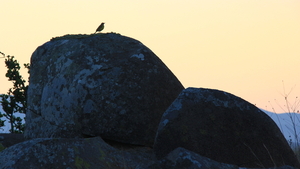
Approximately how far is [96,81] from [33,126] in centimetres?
177

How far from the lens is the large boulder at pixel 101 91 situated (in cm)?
693

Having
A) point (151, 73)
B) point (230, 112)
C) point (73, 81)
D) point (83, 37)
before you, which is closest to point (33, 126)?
point (73, 81)

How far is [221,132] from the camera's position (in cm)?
587

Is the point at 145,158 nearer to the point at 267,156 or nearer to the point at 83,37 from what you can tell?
the point at 267,156

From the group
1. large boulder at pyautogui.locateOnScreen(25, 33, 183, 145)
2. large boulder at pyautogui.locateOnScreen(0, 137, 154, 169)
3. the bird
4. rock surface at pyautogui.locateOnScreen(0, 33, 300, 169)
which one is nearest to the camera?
large boulder at pyautogui.locateOnScreen(0, 137, 154, 169)

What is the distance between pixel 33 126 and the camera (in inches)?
308

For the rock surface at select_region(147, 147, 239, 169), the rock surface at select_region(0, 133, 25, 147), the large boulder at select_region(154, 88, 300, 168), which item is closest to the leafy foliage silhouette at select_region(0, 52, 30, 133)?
the rock surface at select_region(0, 133, 25, 147)

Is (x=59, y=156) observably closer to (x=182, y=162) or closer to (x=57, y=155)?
(x=57, y=155)

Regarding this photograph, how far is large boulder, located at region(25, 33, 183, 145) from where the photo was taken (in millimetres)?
6930

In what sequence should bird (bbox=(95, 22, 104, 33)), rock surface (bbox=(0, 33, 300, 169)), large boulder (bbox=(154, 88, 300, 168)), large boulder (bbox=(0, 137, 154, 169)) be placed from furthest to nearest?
bird (bbox=(95, 22, 104, 33))
large boulder (bbox=(154, 88, 300, 168))
rock surface (bbox=(0, 33, 300, 169))
large boulder (bbox=(0, 137, 154, 169))

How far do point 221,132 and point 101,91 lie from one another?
2248mm

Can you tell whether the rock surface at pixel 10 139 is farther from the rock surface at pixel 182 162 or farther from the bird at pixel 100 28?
the rock surface at pixel 182 162

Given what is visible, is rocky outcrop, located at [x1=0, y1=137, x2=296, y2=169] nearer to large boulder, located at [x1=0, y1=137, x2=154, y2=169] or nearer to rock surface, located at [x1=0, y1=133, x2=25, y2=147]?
large boulder, located at [x1=0, y1=137, x2=154, y2=169]

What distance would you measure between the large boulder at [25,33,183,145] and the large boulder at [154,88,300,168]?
3.78 ft
